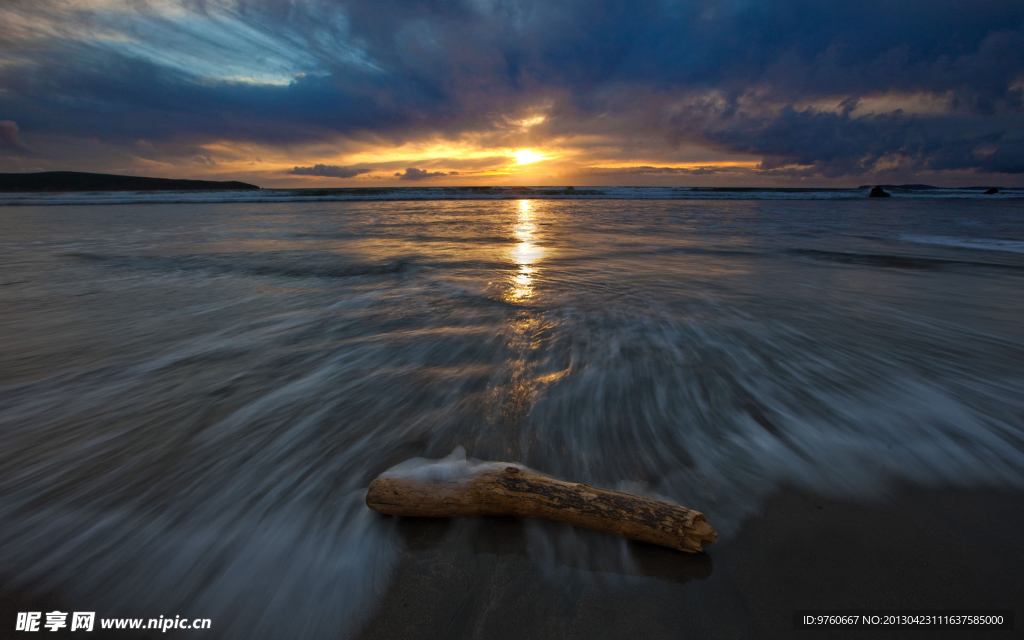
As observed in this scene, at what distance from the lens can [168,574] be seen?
4.89 feet

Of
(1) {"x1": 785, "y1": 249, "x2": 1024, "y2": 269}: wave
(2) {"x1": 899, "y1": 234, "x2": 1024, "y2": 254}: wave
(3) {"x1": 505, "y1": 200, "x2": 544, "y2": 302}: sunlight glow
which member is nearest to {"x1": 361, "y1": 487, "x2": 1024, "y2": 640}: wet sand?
(3) {"x1": 505, "y1": 200, "x2": 544, "y2": 302}: sunlight glow

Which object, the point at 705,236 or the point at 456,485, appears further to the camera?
the point at 705,236

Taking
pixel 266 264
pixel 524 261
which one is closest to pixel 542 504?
pixel 524 261

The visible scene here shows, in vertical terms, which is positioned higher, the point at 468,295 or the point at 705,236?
the point at 705,236

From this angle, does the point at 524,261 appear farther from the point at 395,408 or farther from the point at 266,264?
the point at 395,408

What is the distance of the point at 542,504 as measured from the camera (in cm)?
154

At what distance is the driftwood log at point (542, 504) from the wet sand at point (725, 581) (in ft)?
0.27

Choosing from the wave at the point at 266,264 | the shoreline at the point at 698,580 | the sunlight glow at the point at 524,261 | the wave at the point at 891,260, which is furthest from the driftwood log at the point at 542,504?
the wave at the point at 891,260

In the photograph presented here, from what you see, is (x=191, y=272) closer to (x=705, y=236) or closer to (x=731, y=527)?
(x=731, y=527)

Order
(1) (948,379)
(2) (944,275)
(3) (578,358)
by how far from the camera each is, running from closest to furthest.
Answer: (1) (948,379) → (3) (578,358) → (2) (944,275)

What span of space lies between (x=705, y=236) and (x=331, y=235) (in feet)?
36.5

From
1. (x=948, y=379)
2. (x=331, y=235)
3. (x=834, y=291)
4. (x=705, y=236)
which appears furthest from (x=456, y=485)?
(x=705, y=236)

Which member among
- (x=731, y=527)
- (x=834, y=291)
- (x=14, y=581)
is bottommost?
(x=14, y=581)

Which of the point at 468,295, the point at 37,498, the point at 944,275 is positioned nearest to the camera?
the point at 37,498
